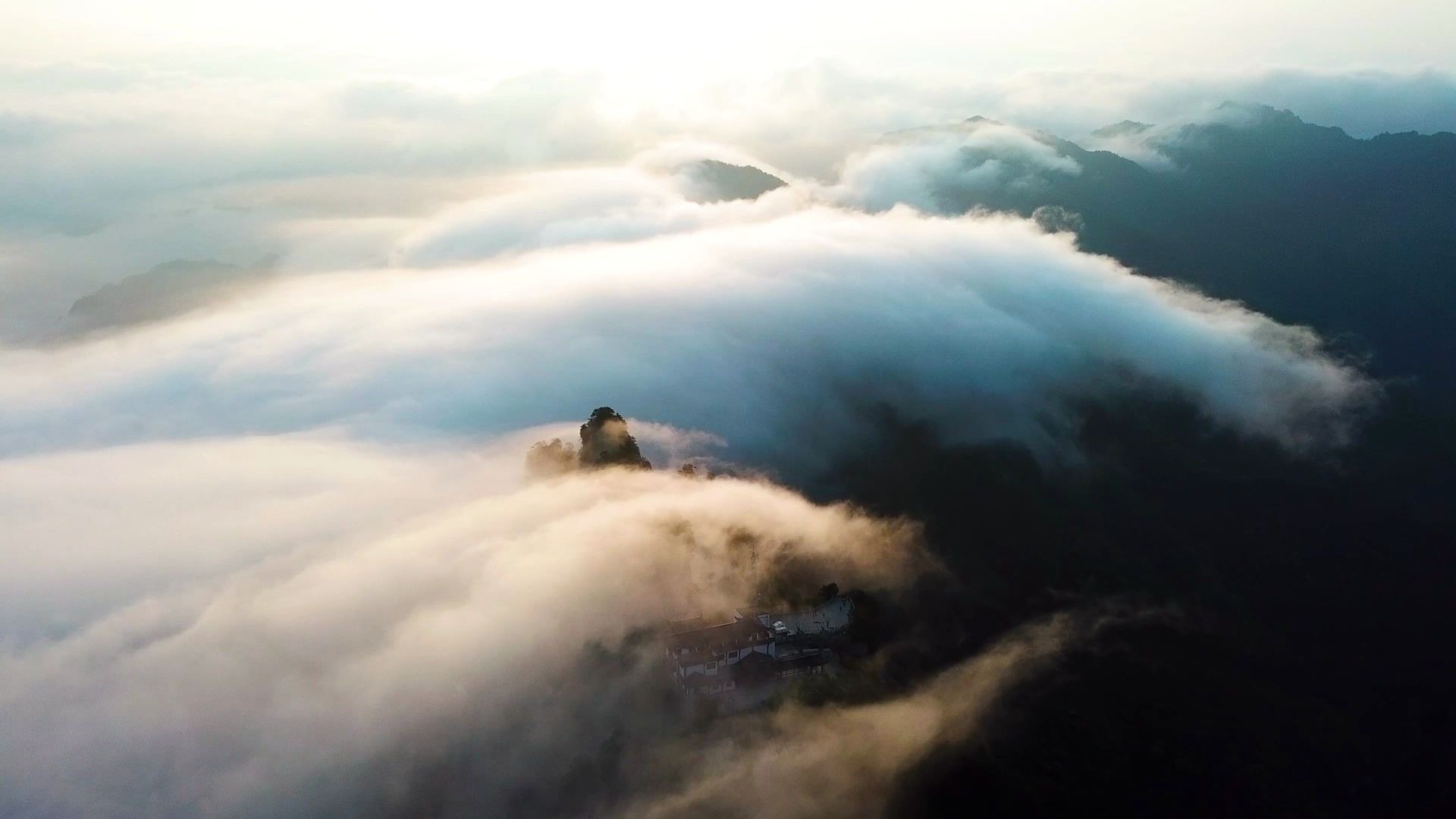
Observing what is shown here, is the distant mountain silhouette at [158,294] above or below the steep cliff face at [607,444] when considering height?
below

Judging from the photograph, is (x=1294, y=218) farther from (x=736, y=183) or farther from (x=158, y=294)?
(x=158, y=294)

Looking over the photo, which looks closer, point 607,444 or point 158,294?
point 607,444

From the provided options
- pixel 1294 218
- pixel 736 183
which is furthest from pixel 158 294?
pixel 1294 218

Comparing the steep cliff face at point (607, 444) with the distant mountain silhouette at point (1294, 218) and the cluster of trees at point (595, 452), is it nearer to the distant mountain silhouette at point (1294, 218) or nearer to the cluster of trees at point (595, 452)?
the cluster of trees at point (595, 452)

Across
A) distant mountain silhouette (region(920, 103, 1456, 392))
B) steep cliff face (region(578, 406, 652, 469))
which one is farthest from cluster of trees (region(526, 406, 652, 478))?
distant mountain silhouette (region(920, 103, 1456, 392))

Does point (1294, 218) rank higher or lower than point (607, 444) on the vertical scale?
lower

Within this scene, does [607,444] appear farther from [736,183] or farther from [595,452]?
[736,183]

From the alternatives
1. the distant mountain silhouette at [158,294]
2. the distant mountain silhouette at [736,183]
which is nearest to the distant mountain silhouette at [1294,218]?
the distant mountain silhouette at [736,183]

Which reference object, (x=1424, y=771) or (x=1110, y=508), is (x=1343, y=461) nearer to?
(x=1110, y=508)
